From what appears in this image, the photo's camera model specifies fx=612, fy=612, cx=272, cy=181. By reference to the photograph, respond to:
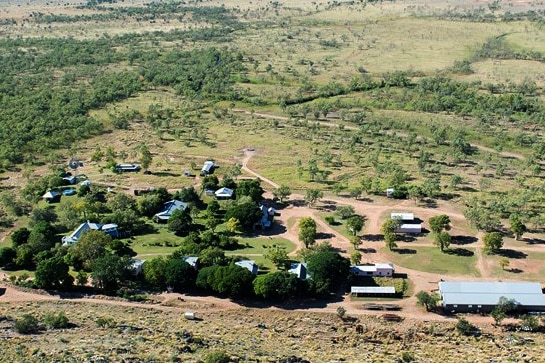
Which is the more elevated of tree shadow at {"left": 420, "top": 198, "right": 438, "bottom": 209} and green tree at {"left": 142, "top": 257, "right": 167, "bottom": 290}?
tree shadow at {"left": 420, "top": 198, "right": 438, "bottom": 209}

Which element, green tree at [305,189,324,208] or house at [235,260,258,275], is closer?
house at [235,260,258,275]

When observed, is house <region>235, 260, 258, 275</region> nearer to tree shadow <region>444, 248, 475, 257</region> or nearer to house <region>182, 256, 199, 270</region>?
house <region>182, 256, 199, 270</region>

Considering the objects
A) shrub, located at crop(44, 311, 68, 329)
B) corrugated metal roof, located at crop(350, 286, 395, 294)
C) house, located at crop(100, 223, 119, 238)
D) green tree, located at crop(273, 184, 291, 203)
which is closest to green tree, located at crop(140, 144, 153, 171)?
house, located at crop(100, 223, 119, 238)

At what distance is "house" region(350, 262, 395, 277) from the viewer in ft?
202

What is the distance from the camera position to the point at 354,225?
6888 centimetres

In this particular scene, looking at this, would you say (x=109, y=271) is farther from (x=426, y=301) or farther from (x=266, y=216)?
(x=426, y=301)

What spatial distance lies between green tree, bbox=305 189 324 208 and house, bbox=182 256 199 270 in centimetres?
2050

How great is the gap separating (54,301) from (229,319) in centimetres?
1719

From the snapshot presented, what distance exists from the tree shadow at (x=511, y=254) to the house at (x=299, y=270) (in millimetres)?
21271

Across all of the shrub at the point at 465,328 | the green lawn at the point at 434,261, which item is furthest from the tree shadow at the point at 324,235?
the shrub at the point at 465,328

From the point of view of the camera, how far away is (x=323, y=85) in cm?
13288

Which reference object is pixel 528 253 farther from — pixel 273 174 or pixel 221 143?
pixel 221 143

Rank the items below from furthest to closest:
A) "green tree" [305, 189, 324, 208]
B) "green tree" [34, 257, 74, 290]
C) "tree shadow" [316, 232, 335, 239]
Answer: "green tree" [305, 189, 324, 208]
"tree shadow" [316, 232, 335, 239]
"green tree" [34, 257, 74, 290]

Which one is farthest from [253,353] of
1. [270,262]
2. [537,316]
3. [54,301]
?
[537,316]
